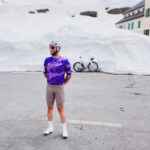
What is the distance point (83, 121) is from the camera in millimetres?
3873

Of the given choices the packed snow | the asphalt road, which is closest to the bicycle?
the packed snow

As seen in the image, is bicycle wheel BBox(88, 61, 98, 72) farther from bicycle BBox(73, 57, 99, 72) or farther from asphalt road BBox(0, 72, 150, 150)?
asphalt road BBox(0, 72, 150, 150)

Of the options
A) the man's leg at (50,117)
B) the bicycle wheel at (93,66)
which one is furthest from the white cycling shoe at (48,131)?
the bicycle wheel at (93,66)

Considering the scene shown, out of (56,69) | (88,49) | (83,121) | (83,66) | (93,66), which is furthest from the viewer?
(88,49)

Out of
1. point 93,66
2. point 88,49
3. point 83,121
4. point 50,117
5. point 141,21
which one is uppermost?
point 141,21

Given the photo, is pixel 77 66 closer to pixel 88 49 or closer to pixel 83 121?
pixel 88 49

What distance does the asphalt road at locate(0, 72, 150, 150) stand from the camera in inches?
118

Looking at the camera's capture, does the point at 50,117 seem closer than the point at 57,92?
No

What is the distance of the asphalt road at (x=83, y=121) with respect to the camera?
2.99 m

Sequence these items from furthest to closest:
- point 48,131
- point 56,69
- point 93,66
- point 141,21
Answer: point 141,21 < point 93,66 < point 48,131 < point 56,69

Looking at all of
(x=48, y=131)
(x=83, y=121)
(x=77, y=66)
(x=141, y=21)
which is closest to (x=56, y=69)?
(x=48, y=131)

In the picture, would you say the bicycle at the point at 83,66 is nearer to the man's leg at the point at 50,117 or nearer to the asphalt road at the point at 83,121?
the asphalt road at the point at 83,121

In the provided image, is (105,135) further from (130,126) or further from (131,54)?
(131,54)

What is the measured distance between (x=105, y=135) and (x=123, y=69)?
8270 mm
